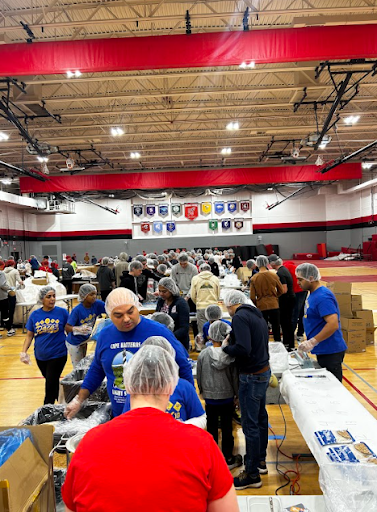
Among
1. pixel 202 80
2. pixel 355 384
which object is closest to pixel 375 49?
pixel 202 80

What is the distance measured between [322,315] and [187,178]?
16172 millimetres

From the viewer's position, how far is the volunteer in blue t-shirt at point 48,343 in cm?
424

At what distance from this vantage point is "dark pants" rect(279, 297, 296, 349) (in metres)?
6.96

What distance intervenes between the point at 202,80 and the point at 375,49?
16.1 ft

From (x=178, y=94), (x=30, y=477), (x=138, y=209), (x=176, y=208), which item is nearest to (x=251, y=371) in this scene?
(x=30, y=477)

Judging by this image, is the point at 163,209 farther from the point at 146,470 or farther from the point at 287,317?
the point at 146,470

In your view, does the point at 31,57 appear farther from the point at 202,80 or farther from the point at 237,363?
the point at 237,363

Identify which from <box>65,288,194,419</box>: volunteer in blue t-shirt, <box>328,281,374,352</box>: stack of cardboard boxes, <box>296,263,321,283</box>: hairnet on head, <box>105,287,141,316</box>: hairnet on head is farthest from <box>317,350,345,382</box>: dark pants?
<box>328,281,374,352</box>: stack of cardboard boxes

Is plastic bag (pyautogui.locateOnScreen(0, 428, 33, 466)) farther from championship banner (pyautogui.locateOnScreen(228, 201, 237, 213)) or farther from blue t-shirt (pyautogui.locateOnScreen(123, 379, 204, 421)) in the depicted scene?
championship banner (pyautogui.locateOnScreen(228, 201, 237, 213))

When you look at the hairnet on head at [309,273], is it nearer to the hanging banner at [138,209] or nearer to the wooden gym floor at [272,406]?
the wooden gym floor at [272,406]

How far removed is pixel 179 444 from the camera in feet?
3.78

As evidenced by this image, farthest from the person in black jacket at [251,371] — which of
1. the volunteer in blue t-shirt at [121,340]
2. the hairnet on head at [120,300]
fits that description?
the hairnet on head at [120,300]

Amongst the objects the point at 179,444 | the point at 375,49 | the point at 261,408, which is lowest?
the point at 261,408

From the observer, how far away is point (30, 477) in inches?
78.2
